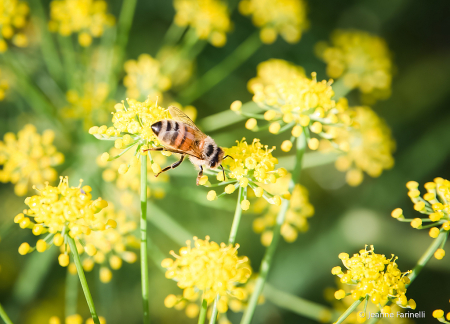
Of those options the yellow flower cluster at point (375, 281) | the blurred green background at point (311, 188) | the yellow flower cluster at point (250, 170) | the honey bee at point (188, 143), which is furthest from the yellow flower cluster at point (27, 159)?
the yellow flower cluster at point (375, 281)

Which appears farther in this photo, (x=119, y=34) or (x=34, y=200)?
(x=119, y=34)

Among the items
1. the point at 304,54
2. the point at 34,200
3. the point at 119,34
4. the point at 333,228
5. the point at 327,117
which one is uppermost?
the point at 304,54

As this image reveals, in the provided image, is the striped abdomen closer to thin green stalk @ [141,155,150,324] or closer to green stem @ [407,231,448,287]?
thin green stalk @ [141,155,150,324]

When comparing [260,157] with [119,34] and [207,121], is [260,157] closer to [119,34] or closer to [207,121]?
[207,121]

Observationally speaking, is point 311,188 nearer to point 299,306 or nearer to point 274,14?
point 299,306

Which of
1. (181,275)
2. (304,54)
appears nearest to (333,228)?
(304,54)

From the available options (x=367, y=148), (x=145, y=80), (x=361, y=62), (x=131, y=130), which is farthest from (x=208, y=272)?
(x=361, y=62)

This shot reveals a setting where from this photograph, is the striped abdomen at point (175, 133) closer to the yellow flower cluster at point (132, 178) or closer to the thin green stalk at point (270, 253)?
the yellow flower cluster at point (132, 178)
